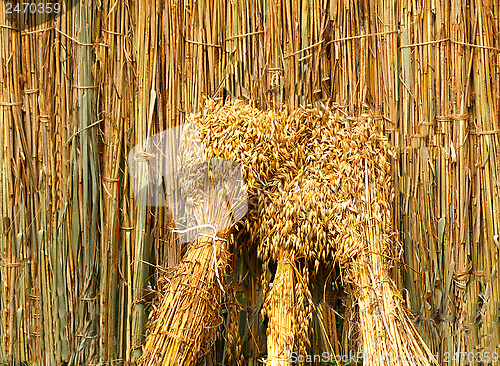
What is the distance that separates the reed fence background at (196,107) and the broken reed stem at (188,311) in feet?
0.45

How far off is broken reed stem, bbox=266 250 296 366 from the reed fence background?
0.16m

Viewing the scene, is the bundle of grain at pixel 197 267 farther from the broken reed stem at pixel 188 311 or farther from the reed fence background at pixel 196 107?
the reed fence background at pixel 196 107

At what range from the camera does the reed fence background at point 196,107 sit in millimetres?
1451

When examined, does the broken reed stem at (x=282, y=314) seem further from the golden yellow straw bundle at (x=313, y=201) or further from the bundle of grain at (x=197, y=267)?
the bundle of grain at (x=197, y=267)

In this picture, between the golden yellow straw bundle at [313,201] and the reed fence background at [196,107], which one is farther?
the reed fence background at [196,107]

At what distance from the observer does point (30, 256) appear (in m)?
1.49

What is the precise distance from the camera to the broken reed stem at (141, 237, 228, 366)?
127 cm

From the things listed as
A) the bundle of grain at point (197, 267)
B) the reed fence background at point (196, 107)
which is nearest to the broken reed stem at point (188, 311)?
the bundle of grain at point (197, 267)

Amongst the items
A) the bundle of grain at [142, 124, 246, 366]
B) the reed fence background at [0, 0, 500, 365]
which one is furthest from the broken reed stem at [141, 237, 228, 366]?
the reed fence background at [0, 0, 500, 365]

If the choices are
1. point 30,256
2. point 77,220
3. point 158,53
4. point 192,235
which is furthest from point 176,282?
point 158,53

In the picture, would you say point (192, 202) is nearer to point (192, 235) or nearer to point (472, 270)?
point (192, 235)

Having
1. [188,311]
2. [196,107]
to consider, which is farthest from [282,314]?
[196,107]

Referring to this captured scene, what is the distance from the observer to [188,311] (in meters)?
1.29

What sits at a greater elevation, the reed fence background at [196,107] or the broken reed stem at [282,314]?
the reed fence background at [196,107]
